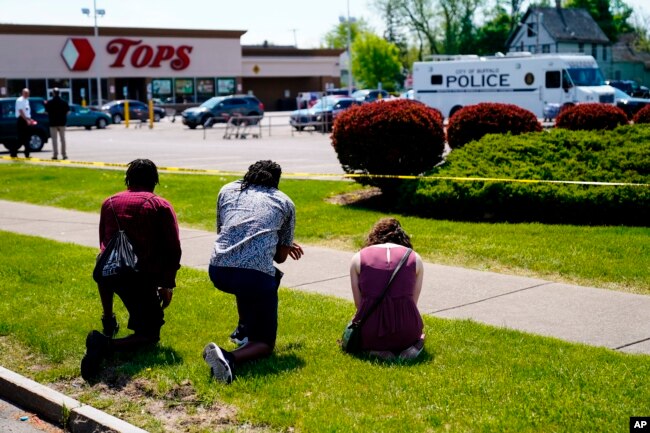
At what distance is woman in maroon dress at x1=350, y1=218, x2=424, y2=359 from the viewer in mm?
6113

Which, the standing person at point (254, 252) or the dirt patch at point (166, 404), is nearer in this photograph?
the dirt patch at point (166, 404)

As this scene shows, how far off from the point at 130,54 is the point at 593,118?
54444 millimetres

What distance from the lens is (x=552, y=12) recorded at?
96688 millimetres

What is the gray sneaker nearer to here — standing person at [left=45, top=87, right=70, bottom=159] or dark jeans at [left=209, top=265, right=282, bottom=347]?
dark jeans at [left=209, top=265, right=282, bottom=347]

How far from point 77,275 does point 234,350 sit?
12.2 feet

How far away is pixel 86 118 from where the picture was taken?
47.0m

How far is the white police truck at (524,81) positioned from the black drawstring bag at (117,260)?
31.5m

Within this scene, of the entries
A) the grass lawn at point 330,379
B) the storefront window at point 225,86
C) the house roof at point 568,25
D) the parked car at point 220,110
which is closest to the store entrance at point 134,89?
the storefront window at point 225,86

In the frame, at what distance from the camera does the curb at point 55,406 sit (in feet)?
17.5

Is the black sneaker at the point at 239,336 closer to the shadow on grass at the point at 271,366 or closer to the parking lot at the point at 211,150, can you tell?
the shadow on grass at the point at 271,366

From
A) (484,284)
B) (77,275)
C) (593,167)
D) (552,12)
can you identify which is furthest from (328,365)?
(552,12)

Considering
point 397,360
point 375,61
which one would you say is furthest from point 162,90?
point 397,360

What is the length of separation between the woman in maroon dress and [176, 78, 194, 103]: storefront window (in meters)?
67.0

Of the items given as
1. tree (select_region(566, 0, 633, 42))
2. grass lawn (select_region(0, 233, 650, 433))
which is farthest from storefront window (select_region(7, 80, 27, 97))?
tree (select_region(566, 0, 633, 42))
